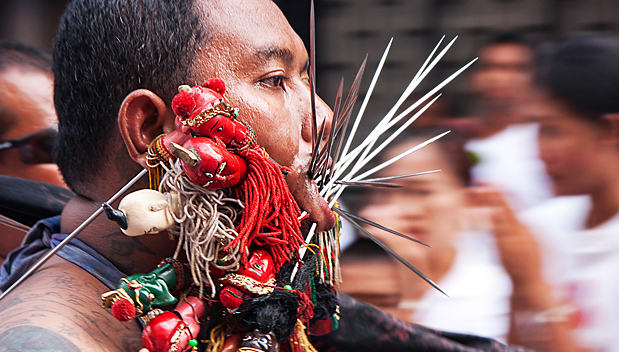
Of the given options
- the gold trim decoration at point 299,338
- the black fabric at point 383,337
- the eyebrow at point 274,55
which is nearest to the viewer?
the eyebrow at point 274,55

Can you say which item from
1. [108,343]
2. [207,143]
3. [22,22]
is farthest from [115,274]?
[22,22]

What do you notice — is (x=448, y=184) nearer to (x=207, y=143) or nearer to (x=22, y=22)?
(x=207, y=143)

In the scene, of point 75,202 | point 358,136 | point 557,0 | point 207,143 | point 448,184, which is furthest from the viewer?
point 358,136

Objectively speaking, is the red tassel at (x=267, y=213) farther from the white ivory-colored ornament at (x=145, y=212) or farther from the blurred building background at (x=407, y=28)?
the blurred building background at (x=407, y=28)

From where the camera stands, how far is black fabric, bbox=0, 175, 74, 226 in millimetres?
1920

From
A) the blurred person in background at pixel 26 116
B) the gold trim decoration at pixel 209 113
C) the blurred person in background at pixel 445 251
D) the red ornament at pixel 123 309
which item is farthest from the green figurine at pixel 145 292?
the blurred person in background at pixel 445 251

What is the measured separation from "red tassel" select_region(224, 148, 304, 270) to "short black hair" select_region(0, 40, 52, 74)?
5.02 feet

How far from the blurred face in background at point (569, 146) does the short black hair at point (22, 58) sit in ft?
7.00

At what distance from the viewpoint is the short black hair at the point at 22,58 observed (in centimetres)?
242

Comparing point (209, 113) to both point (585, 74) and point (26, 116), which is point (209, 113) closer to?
point (26, 116)

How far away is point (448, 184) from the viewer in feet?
9.37

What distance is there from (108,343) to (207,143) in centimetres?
48

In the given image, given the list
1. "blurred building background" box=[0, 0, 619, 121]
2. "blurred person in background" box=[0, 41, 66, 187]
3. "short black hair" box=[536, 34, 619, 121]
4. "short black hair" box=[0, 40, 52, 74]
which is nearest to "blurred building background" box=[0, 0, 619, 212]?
"blurred building background" box=[0, 0, 619, 121]

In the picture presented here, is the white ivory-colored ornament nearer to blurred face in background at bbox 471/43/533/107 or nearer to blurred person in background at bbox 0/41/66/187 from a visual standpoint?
blurred person in background at bbox 0/41/66/187
